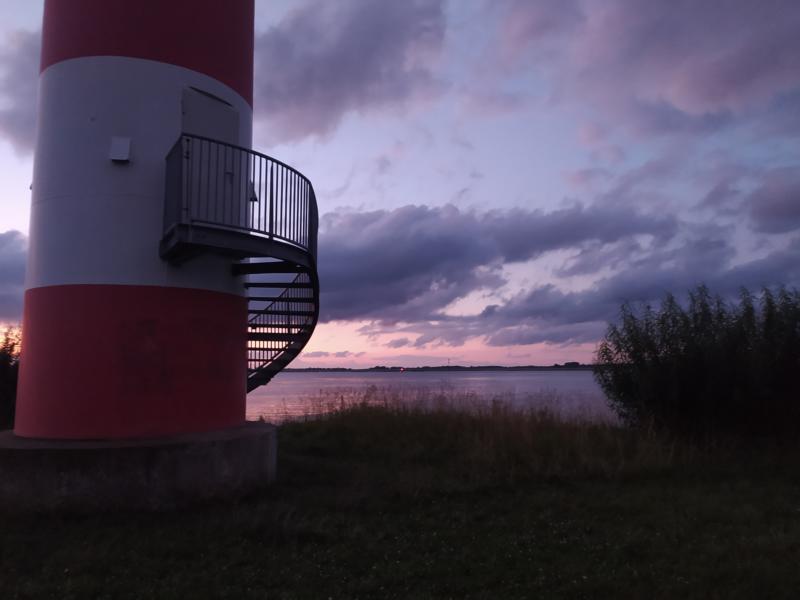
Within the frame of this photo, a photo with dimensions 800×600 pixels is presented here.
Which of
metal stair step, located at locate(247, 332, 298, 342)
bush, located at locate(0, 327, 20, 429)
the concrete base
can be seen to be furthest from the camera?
bush, located at locate(0, 327, 20, 429)

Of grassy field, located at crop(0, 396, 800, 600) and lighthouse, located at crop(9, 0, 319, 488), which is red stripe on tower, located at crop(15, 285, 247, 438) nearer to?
lighthouse, located at crop(9, 0, 319, 488)

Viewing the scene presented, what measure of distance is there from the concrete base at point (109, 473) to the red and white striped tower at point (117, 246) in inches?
23.7

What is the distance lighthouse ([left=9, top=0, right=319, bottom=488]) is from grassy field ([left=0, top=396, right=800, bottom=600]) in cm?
151

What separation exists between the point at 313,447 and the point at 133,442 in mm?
5021

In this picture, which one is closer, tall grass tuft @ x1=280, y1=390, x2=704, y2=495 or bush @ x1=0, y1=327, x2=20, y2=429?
tall grass tuft @ x1=280, y1=390, x2=704, y2=495

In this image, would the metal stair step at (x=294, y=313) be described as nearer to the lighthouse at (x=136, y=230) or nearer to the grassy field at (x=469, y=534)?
the lighthouse at (x=136, y=230)

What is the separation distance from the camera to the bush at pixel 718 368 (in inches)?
455

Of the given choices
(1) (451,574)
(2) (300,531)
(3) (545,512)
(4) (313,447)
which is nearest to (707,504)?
(3) (545,512)

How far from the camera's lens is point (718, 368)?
37.8ft

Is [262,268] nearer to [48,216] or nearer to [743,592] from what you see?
[48,216]

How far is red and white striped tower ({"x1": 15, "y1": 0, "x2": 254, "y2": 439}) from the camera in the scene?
7.87m

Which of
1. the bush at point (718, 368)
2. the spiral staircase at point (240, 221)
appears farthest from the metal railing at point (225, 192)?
the bush at point (718, 368)

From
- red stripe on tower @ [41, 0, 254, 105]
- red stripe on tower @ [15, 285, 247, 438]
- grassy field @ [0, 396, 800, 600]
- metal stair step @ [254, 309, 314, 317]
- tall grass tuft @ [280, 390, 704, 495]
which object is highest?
red stripe on tower @ [41, 0, 254, 105]

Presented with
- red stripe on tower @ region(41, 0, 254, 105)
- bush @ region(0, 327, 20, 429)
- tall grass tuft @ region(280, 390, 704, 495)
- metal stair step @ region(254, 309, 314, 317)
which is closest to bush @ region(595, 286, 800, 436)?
tall grass tuft @ region(280, 390, 704, 495)
